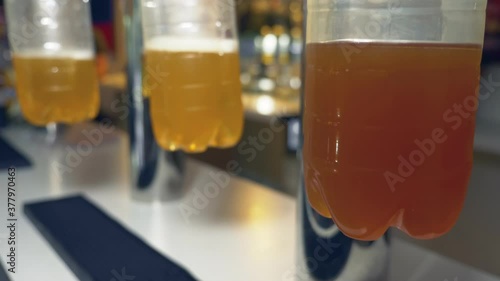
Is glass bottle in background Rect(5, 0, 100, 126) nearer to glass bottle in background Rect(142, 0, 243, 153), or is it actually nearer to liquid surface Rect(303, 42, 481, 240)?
glass bottle in background Rect(142, 0, 243, 153)

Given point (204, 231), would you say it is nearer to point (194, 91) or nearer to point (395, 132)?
point (194, 91)

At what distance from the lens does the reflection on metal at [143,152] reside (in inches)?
38.5

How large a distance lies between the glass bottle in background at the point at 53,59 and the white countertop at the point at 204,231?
0.17m

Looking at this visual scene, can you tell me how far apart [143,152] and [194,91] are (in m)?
0.28

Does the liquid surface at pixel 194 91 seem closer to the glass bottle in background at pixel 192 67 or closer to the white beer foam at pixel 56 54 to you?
the glass bottle in background at pixel 192 67

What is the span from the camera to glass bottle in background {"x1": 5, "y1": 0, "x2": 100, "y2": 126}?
3.16 feet

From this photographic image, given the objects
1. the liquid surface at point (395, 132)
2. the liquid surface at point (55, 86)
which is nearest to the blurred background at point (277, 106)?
the liquid surface at point (55, 86)

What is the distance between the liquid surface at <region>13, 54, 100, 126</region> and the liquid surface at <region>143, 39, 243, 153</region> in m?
0.24

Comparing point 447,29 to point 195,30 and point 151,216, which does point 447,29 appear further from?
point 151,216

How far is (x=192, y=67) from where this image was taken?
2.48 ft

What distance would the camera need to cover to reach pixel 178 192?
101cm

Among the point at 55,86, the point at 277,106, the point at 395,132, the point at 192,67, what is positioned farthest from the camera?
the point at 277,106

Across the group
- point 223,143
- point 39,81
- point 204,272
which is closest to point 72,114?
point 39,81

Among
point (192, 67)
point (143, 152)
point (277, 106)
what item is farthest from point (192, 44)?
point (277, 106)
